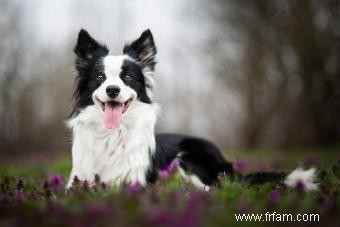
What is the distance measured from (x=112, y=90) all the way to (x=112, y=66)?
41 centimetres

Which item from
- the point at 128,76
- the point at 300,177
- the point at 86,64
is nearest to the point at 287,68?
the point at 300,177

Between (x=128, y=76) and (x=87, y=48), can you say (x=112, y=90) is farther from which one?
(x=87, y=48)

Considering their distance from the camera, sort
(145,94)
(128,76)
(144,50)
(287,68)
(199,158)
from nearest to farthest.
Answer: (128,76), (145,94), (144,50), (199,158), (287,68)

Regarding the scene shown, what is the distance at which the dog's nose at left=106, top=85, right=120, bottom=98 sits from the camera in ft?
17.2

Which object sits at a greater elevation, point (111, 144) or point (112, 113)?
point (112, 113)

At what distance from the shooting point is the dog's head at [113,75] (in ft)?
17.8

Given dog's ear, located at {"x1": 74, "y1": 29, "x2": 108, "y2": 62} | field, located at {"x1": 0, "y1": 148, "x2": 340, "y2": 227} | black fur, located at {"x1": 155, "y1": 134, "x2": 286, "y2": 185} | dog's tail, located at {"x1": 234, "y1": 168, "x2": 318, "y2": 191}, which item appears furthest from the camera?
black fur, located at {"x1": 155, "y1": 134, "x2": 286, "y2": 185}

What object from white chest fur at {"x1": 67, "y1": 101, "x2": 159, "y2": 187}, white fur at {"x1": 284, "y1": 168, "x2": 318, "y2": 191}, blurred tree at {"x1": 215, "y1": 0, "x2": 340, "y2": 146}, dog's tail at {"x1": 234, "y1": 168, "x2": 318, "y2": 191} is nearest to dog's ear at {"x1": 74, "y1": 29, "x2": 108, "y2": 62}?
white chest fur at {"x1": 67, "y1": 101, "x2": 159, "y2": 187}

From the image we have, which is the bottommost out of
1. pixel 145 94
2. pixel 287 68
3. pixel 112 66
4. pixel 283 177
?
pixel 283 177

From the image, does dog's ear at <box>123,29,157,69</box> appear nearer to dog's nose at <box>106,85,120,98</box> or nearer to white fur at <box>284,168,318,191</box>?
dog's nose at <box>106,85,120,98</box>

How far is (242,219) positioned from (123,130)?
2.87m

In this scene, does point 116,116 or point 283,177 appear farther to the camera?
point 283,177

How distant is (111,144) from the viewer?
18.4 feet

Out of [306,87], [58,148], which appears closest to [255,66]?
[306,87]
